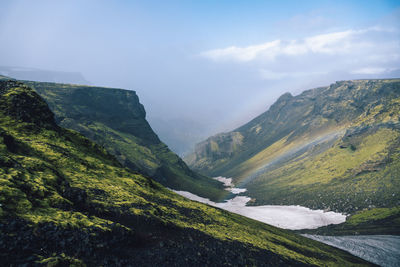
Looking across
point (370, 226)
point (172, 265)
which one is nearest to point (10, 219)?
point (172, 265)

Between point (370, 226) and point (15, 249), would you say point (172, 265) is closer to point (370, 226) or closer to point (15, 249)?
point (15, 249)

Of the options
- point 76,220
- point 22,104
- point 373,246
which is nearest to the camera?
point 76,220

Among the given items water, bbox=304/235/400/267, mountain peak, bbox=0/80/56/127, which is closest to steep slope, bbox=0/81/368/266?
mountain peak, bbox=0/80/56/127

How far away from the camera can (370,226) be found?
143 meters

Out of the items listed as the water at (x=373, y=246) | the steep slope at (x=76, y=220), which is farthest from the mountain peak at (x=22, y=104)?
the water at (x=373, y=246)

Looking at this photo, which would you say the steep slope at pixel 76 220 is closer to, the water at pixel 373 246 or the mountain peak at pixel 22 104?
the mountain peak at pixel 22 104

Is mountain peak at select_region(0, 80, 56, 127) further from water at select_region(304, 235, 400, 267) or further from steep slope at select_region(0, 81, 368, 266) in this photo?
water at select_region(304, 235, 400, 267)

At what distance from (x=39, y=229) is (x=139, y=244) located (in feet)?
36.4

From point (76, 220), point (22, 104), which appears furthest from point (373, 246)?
point (22, 104)

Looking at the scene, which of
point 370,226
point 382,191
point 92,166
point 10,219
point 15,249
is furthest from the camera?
point 382,191

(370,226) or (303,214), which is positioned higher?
(370,226)

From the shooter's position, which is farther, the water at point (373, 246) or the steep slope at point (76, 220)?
the water at point (373, 246)

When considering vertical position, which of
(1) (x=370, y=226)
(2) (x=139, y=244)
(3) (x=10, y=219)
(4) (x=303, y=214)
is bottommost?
(4) (x=303, y=214)

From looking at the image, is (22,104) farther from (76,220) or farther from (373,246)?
(373,246)
